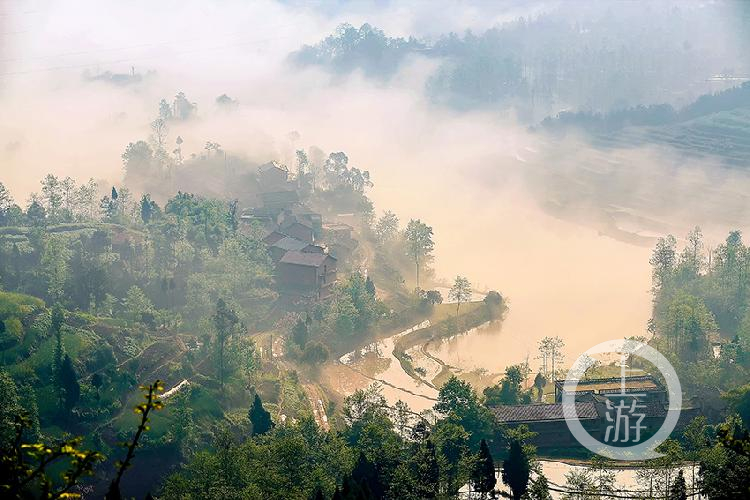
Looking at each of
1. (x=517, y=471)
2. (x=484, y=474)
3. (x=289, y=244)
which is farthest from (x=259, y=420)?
(x=289, y=244)

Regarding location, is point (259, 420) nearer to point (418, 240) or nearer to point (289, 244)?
point (289, 244)

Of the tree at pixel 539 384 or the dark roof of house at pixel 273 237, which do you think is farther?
the dark roof of house at pixel 273 237

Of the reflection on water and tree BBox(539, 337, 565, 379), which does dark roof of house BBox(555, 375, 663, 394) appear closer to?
tree BBox(539, 337, 565, 379)

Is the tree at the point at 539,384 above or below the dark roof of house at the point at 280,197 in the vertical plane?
below

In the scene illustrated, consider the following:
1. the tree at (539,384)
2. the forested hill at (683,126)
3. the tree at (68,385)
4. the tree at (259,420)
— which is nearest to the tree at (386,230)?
the tree at (539,384)

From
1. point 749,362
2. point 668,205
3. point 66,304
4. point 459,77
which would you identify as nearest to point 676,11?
point 459,77

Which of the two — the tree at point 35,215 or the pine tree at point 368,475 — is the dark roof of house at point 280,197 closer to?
the tree at point 35,215
